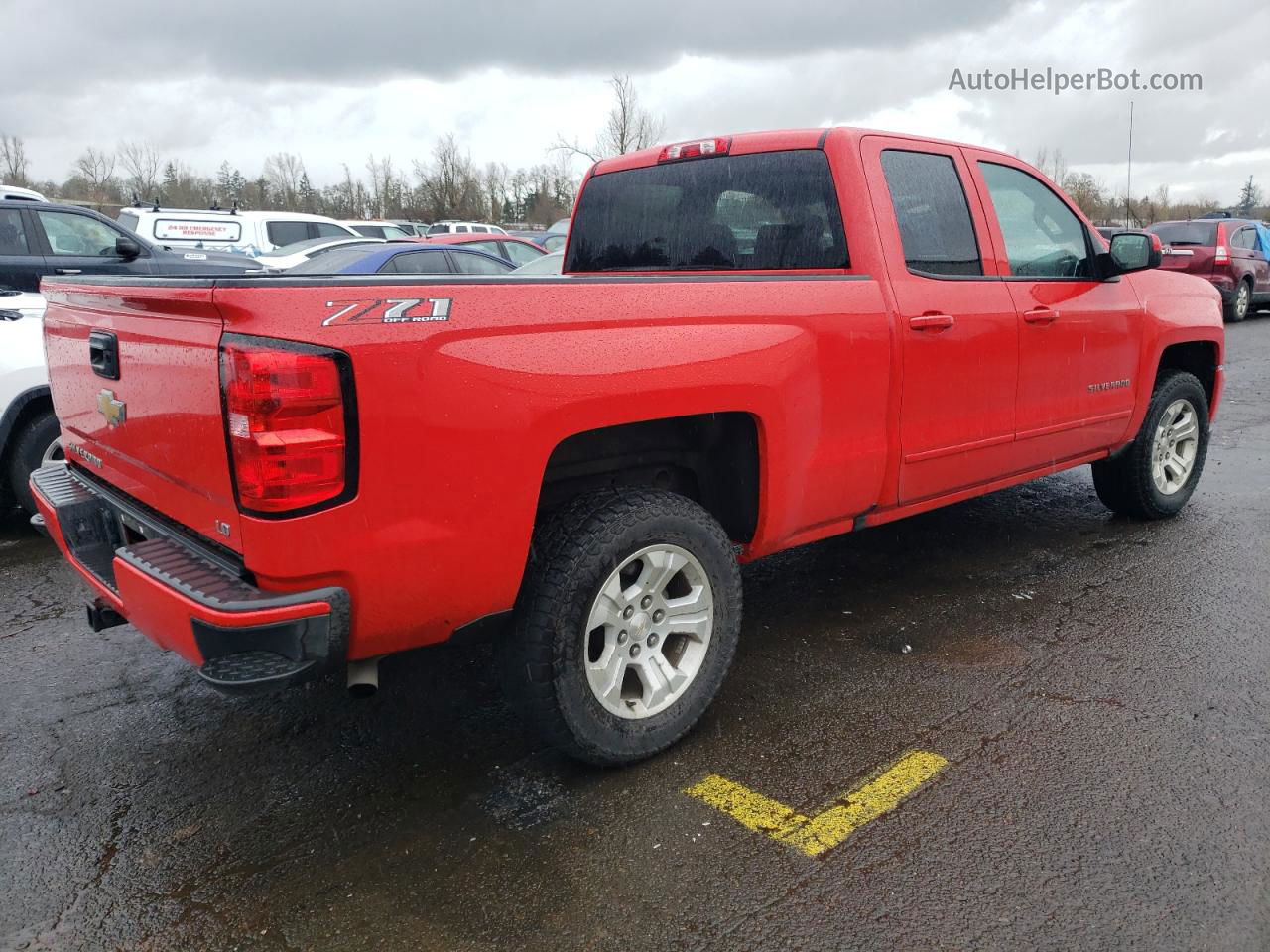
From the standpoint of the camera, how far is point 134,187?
5741cm

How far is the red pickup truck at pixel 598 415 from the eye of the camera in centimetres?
229

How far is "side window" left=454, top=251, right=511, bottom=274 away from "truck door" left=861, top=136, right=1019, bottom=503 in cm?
635

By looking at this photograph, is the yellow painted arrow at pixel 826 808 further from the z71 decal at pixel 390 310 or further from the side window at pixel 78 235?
the side window at pixel 78 235

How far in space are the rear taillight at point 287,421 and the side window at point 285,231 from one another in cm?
1493

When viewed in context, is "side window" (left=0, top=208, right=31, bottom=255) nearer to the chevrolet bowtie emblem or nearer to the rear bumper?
the chevrolet bowtie emblem

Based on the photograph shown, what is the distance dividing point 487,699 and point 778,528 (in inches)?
47.3

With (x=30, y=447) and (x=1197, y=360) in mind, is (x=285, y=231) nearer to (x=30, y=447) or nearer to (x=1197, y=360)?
(x=30, y=447)

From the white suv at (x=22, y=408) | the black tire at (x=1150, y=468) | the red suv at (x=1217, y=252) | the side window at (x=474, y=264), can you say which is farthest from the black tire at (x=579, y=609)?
the red suv at (x=1217, y=252)

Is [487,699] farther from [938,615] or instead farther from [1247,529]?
[1247,529]

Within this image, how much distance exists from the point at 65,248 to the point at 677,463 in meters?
8.71

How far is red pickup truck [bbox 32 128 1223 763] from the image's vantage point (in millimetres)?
2295


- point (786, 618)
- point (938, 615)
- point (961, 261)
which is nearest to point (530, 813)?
point (786, 618)

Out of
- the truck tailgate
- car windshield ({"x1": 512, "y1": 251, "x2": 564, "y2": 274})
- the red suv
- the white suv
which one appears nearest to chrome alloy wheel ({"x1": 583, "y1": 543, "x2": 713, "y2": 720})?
the truck tailgate

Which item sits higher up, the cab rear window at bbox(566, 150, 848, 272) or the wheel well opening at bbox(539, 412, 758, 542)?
the cab rear window at bbox(566, 150, 848, 272)
